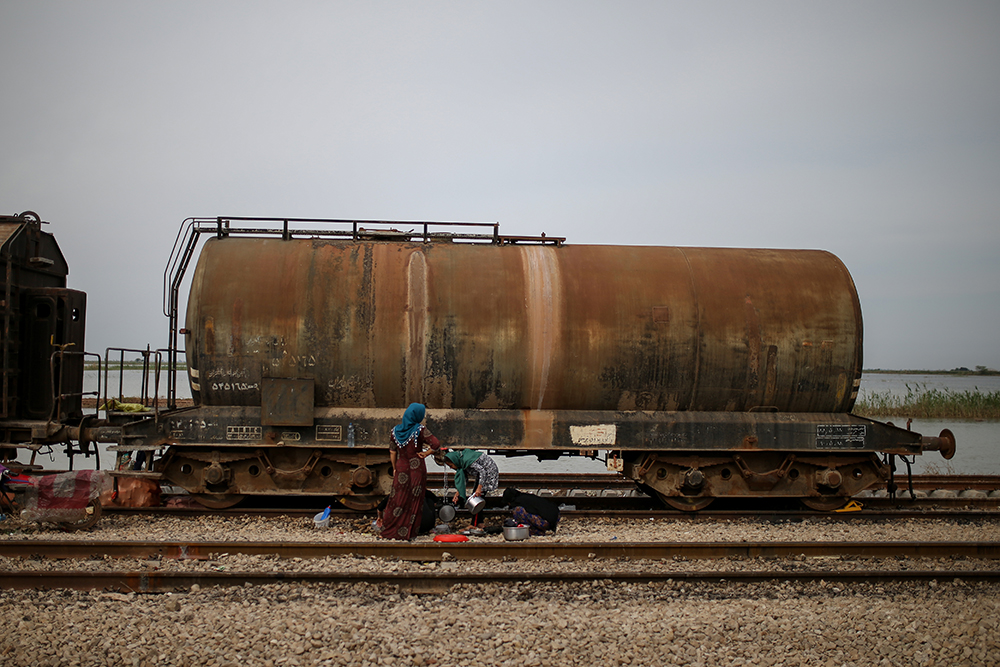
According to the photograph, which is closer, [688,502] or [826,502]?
[688,502]

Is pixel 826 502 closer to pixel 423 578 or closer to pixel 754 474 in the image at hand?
pixel 754 474

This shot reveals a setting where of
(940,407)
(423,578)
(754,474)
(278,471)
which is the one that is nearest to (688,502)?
(754,474)

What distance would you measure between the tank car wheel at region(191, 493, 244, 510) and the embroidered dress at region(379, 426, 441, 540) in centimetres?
255

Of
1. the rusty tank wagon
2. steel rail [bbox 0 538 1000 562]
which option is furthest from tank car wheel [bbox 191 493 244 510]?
steel rail [bbox 0 538 1000 562]

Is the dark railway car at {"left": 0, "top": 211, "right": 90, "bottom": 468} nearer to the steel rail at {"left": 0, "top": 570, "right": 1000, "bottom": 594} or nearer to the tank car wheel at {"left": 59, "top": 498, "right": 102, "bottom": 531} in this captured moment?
the tank car wheel at {"left": 59, "top": 498, "right": 102, "bottom": 531}

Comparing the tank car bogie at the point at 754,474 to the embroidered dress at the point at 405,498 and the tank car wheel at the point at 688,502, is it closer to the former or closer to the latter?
the tank car wheel at the point at 688,502

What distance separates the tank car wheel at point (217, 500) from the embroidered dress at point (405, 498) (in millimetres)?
2554

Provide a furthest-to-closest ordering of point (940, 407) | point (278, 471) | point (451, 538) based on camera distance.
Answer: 1. point (940, 407)
2. point (278, 471)
3. point (451, 538)

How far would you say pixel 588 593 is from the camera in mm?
5805

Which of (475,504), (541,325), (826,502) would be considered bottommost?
(826,502)

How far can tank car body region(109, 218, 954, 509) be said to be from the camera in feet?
28.2

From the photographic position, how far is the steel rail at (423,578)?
5.69m

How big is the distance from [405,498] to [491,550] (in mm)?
1292

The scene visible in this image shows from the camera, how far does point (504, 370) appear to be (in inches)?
344
